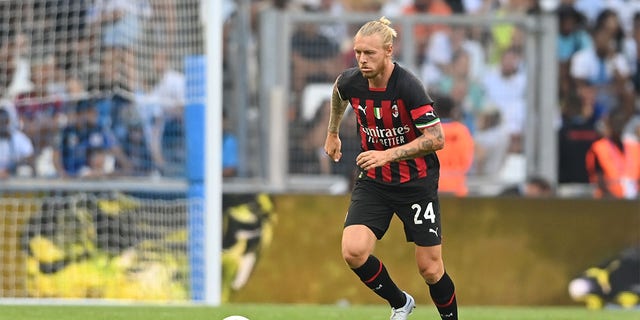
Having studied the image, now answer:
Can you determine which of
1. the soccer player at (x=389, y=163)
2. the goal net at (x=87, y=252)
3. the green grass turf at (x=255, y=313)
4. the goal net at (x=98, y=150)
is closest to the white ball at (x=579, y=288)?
the green grass turf at (x=255, y=313)

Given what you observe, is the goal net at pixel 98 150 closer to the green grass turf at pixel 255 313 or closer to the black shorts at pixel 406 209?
the green grass turf at pixel 255 313

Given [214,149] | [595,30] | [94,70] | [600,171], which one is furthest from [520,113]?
[94,70]

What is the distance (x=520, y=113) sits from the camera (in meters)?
14.0

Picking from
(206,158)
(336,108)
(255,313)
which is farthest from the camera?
(206,158)

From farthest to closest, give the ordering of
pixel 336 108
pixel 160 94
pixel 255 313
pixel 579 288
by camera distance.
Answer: pixel 160 94, pixel 579 288, pixel 255 313, pixel 336 108

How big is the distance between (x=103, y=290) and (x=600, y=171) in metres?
5.56

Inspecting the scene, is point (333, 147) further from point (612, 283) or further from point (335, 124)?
point (612, 283)

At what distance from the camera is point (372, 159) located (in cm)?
786

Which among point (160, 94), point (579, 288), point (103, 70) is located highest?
point (103, 70)

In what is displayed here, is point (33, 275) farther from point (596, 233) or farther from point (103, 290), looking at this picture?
point (596, 233)

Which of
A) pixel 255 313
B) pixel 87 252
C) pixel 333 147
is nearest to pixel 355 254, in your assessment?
pixel 333 147

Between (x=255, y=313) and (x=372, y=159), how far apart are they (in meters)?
3.13

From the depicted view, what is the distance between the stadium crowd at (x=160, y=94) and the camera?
1344cm

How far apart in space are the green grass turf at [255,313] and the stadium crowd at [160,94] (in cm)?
249
